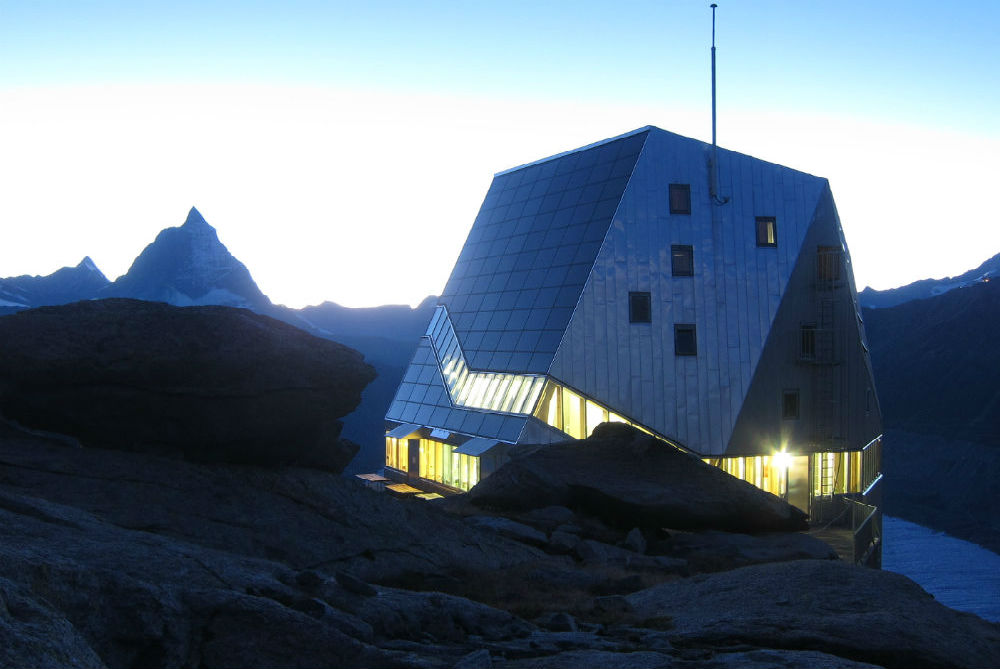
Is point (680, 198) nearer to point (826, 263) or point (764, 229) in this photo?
point (764, 229)

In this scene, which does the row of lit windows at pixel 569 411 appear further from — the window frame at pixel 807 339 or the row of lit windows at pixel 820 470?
the window frame at pixel 807 339

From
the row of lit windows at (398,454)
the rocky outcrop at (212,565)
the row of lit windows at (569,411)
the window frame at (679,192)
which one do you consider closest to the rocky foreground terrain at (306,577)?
the rocky outcrop at (212,565)

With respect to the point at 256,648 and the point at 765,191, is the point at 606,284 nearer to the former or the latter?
the point at 765,191

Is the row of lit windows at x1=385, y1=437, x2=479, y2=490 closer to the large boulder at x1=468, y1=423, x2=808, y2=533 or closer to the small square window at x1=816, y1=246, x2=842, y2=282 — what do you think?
the large boulder at x1=468, y1=423, x2=808, y2=533

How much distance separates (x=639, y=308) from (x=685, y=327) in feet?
8.71

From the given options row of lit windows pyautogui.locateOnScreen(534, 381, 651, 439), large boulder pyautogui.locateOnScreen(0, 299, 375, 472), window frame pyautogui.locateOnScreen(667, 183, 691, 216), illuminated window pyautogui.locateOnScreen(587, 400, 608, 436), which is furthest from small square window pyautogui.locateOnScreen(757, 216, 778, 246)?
large boulder pyautogui.locateOnScreen(0, 299, 375, 472)

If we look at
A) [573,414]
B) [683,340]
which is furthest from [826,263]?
[573,414]

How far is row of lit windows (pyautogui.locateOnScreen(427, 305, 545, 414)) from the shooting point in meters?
43.1

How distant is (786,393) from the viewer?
151ft

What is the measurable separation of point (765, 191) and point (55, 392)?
3935 centimetres

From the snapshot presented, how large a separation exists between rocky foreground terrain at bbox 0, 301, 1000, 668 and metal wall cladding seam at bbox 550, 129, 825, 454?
72.2ft

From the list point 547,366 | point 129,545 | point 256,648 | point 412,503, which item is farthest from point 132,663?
point 547,366

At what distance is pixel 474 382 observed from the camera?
159ft

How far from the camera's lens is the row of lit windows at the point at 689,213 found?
45.0 metres
